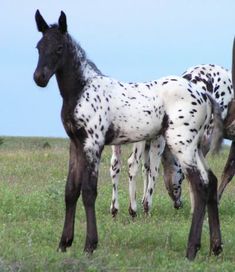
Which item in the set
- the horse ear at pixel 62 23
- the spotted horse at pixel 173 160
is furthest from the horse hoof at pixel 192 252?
the spotted horse at pixel 173 160

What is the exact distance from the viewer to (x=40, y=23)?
9773mm

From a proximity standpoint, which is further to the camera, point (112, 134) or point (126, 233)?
point (126, 233)

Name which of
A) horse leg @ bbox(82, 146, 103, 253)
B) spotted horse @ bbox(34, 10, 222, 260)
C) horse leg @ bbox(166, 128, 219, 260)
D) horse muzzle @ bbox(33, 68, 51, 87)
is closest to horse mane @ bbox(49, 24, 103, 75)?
spotted horse @ bbox(34, 10, 222, 260)

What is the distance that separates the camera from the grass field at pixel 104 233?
8906 millimetres

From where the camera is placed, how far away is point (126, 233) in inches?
435

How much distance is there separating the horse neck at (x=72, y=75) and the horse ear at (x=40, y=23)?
34 centimetres

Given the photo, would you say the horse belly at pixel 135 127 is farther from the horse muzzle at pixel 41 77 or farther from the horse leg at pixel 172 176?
the horse leg at pixel 172 176

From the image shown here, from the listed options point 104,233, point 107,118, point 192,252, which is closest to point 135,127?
point 107,118

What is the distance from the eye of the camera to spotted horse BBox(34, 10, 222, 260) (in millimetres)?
9633

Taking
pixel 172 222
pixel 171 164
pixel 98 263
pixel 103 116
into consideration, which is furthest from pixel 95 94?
pixel 171 164

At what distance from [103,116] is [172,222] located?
330 centimetres

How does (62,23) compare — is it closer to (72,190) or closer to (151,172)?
(72,190)

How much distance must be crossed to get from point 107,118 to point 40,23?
1.25 metres

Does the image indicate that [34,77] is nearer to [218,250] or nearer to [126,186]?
[218,250]
